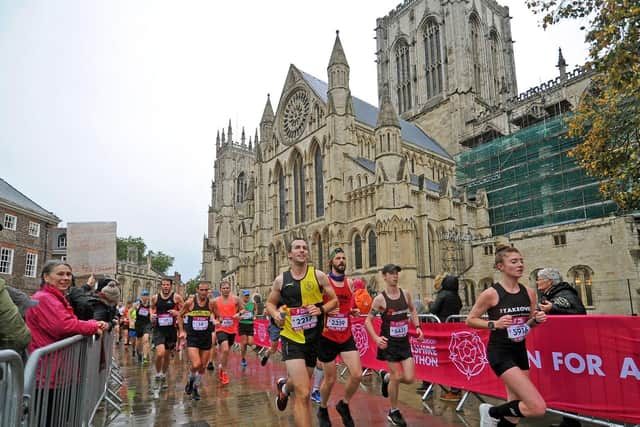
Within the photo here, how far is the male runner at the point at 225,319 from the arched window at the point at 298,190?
87.7ft

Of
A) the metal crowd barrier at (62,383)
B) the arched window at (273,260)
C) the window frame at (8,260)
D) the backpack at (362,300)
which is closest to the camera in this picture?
the metal crowd barrier at (62,383)

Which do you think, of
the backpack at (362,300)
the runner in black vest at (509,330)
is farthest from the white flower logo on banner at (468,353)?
the backpack at (362,300)

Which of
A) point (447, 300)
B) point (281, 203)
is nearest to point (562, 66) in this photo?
point (281, 203)

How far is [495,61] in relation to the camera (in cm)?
5109

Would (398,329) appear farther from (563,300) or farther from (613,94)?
(613,94)

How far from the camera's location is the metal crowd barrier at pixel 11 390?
2.46 meters

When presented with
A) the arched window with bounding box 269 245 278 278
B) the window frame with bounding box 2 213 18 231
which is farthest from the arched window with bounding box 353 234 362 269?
the window frame with bounding box 2 213 18 231

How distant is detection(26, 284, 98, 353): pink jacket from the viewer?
419 centimetres

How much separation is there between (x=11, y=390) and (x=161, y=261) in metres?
86.5

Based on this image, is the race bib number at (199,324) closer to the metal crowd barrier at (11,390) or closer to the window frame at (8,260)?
the metal crowd barrier at (11,390)

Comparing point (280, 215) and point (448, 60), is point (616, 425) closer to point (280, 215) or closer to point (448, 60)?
point (280, 215)

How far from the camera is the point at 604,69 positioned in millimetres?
10320

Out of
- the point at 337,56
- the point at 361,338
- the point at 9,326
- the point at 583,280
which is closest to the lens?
the point at 9,326

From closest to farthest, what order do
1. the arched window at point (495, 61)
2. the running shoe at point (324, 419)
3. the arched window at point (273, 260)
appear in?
the running shoe at point (324, 419), the arched window at point (273, 260), the arched window at point (495, 61)
